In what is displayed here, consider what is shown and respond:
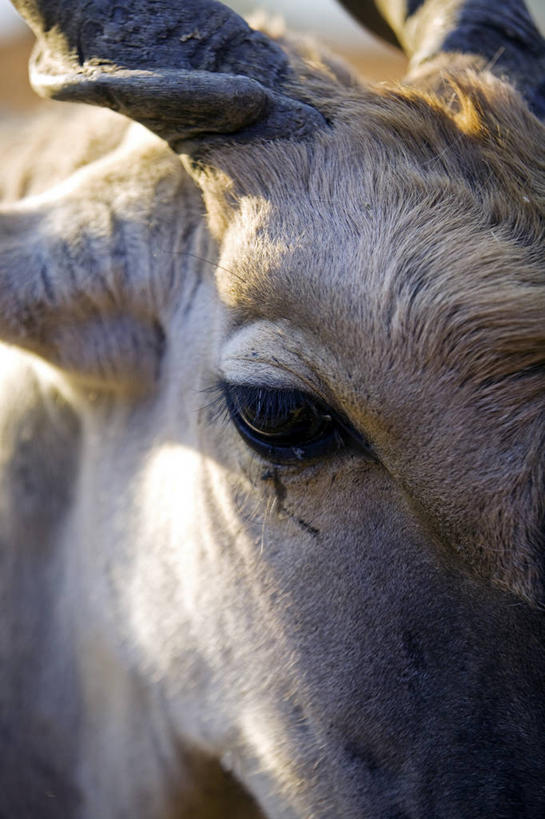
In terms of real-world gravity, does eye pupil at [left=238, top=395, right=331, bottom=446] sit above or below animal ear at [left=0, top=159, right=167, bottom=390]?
above

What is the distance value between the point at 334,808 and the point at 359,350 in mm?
1172

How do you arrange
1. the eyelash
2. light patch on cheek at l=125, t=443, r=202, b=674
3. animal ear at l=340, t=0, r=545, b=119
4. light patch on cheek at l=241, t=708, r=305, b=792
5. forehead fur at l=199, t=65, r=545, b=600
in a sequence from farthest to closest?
animal ear at l=340, t=0, r=545, b=119
light patch on cheek at l=125, t=443, r=202, b=674
light patch on cheek at l=241, t=708, r=305, b=792
the eyelash
forehead fur at l=199, t=65, r=545, b=600

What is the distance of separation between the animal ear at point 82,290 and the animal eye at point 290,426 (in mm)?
519

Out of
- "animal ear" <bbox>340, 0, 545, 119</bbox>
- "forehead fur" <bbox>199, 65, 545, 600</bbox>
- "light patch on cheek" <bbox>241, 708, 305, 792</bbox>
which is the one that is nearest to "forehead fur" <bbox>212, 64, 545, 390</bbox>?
"forehead fur" <bbox>199, 65, 545, 600</bbox>

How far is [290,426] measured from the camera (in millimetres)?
2066

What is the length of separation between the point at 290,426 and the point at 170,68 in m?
0.93

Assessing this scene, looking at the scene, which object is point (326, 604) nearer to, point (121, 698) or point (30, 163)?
point (121, 698)

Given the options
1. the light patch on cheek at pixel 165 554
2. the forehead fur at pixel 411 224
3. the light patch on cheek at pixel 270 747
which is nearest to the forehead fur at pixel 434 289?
the forehead fur at pixel 411 224

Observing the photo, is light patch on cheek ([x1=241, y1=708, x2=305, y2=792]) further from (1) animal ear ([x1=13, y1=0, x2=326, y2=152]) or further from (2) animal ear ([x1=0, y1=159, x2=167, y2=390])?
(1) animal ear ([x1=13, y1=0, x2=326, y2=152])

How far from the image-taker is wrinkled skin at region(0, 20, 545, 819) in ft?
6.19

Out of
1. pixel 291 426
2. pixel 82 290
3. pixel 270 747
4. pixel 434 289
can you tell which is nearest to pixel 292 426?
pixel 291 426

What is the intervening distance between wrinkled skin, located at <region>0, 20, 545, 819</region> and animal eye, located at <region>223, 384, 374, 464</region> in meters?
0.03

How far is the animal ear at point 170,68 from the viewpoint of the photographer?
6.86 ft

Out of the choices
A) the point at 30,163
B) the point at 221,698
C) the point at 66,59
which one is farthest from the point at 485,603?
the point at 30,163
